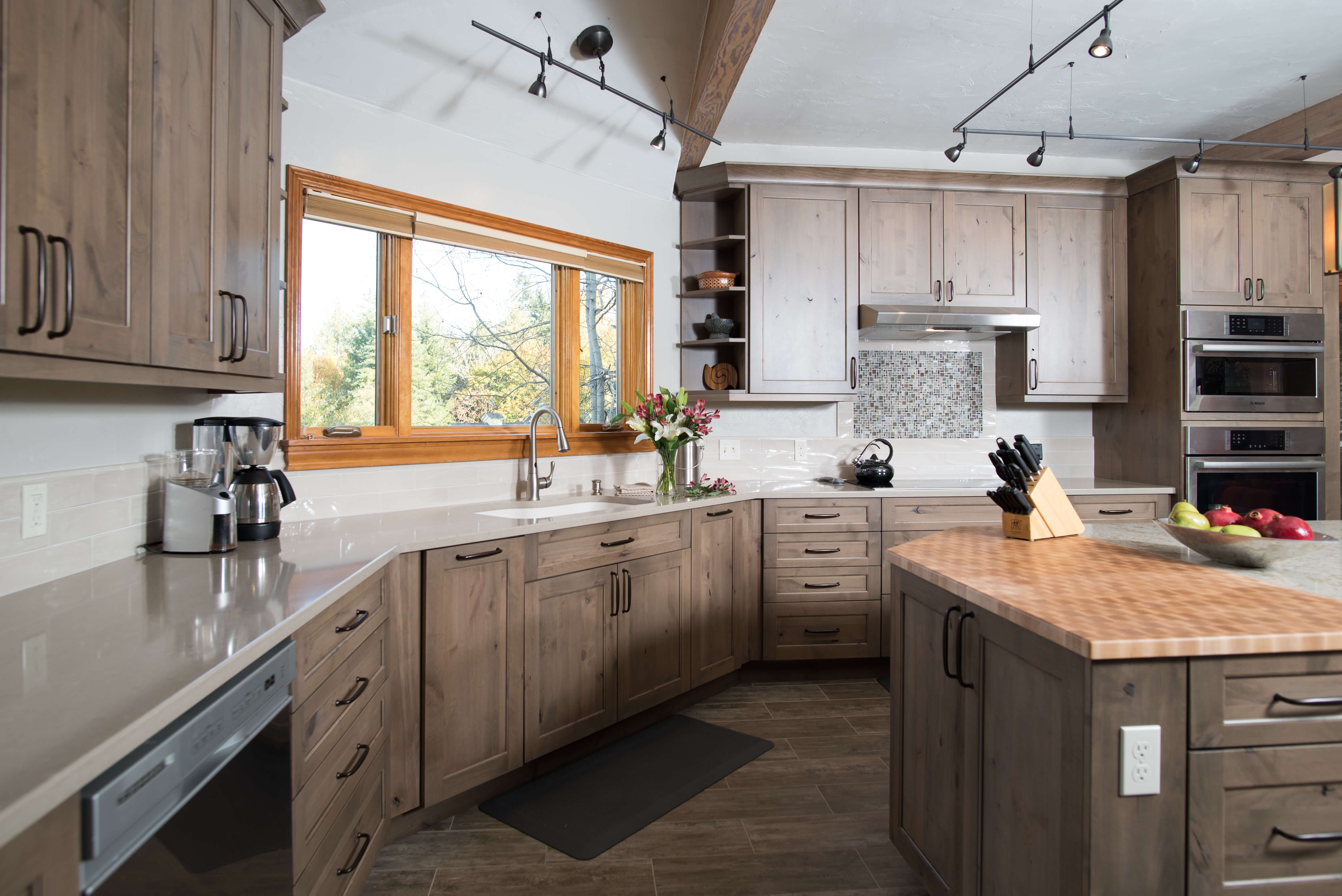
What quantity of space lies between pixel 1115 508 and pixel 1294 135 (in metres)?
2.20

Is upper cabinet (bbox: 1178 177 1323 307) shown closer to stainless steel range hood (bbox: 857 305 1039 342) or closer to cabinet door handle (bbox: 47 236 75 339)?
stainless steel range hood (bbox: 857 305 1039 342)

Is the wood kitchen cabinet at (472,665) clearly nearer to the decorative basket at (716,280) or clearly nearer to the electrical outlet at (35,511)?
the electrical outlet at (35,511)

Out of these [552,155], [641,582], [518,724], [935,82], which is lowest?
[518,724]

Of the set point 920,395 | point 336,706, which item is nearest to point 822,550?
point 920,395

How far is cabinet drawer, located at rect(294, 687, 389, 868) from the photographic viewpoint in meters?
1.38

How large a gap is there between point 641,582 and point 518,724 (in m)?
0.73

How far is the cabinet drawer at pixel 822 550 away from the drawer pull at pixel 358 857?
2.14 m

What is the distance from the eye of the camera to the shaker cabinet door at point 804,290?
3.75 meters

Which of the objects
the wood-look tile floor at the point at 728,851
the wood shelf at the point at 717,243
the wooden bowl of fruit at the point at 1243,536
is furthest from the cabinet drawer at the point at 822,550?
the wooden bowl of fruit at the point at 1243,536

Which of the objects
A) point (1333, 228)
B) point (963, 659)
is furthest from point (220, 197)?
point (1333, 228)

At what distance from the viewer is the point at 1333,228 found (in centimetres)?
229

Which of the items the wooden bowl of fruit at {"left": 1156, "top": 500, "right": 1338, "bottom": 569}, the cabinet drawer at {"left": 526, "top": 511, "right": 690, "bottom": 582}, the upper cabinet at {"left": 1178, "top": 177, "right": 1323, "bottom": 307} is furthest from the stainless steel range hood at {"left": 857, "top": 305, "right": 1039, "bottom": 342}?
the wooden bowl of fruit at {"left": 1156, "top": 500, "right": 1338, "bottom": 569}

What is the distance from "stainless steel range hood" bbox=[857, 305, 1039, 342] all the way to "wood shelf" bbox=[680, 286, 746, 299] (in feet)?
2.16

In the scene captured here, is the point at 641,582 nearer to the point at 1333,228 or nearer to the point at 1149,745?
the point at 1149,745
